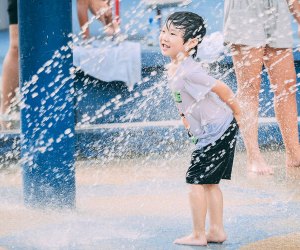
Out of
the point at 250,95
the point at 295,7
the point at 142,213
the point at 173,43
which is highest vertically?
the point at 173,43

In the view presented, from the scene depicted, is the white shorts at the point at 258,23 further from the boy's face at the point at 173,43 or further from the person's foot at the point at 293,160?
the boy's face at the point at 173,43

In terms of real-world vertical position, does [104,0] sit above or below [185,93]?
below

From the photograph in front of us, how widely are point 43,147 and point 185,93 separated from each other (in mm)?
975

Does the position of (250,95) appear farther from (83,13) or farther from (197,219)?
(83,13)

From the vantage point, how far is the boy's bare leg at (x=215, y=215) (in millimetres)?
3918

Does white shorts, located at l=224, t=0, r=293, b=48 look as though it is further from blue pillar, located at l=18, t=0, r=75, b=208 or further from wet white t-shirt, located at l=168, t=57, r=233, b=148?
wet white t-shirt, located at l=168, t=57, r=233, b=148

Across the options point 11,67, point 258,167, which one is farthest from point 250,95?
point 11,67

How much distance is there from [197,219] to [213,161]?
0.91ft

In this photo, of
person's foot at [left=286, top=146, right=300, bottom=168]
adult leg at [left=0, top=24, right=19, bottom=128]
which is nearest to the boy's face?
person's foot at [left=286, top=146, right=300, bottom=168]

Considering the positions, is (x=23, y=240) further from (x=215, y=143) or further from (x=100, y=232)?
(x=215, y=143)

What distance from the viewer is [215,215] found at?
393 cm

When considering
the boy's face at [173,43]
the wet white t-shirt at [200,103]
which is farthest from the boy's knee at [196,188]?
the boy's face at [173,43]

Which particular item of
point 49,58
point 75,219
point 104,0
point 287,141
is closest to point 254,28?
point 287,141

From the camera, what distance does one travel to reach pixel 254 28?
5469 mm
